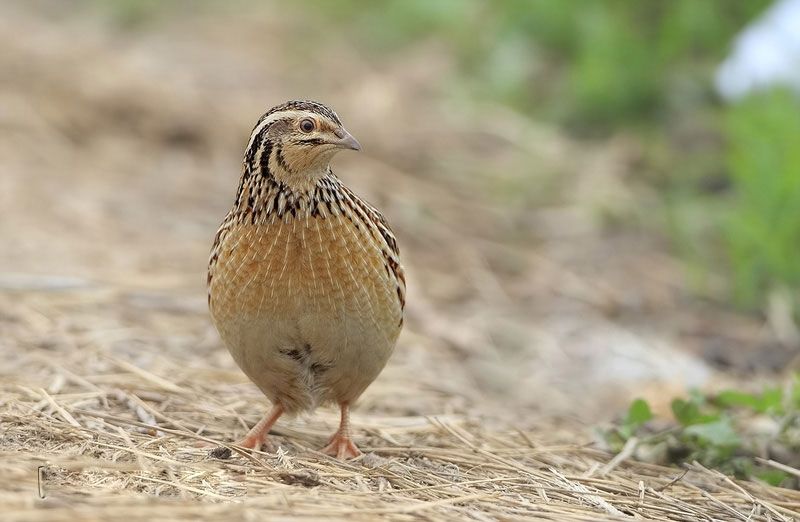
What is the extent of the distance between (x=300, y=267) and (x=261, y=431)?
81cm

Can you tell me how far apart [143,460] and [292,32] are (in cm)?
1158

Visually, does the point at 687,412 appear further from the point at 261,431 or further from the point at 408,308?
the point at 408,308

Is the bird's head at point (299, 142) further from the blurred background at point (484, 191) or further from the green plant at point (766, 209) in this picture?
the green plant at point (766, 209)

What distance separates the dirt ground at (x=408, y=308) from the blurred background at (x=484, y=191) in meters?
0.03

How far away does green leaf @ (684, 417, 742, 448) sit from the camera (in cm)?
499

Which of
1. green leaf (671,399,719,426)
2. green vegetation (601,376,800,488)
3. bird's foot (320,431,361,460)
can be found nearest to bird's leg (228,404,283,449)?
bird's foot (320,431,361,460)

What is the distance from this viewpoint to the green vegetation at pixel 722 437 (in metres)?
5.05

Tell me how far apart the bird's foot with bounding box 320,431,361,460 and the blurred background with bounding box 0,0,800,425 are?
1124mm

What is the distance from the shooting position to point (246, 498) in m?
3.79

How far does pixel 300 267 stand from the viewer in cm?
446

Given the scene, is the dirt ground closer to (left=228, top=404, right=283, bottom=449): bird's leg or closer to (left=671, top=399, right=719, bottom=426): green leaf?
(left=228, top=404, right=283, bottom=449): bird's leg

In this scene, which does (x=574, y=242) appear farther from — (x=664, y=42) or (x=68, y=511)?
(x=68, y=511)

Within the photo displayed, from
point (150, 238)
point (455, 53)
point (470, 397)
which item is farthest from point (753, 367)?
point (455, 53)

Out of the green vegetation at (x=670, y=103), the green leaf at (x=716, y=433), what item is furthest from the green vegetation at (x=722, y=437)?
the green vegetation at (x=670, y=103)
